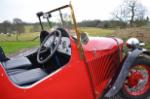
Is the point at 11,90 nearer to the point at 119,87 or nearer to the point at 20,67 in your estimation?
the point at 20,67

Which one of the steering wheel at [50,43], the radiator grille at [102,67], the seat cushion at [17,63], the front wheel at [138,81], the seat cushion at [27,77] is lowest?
the front wheel at [138,81]

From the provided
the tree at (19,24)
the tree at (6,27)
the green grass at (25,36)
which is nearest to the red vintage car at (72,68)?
the green grass at (25,36)

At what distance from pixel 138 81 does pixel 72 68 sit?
151cm

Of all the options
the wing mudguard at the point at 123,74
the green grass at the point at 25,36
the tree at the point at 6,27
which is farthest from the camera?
the tree at the point at 6,27

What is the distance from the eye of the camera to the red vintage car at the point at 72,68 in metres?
3.97

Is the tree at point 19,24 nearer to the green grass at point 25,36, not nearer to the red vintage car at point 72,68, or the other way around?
the green grass at point 25,36

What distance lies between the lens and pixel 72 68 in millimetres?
4137

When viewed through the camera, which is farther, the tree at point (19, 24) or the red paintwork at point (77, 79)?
the tree at point (19, 24)

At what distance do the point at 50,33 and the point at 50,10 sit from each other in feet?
1.17

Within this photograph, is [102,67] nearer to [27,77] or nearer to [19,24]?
[27,77]

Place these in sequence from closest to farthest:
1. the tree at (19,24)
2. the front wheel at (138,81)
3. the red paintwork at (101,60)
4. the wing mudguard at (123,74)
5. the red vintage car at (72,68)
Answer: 1. the red vintage car at (72,68)
2. the red paintwork at (101,60)
3. the wing mudguard at (123,74)
4. the front wheel at (138,81)
5. the tree at (19,24)

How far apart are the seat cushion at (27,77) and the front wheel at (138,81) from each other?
4.88 feet

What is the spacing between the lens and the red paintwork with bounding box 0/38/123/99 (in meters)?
3.82

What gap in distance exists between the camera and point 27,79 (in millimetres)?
4051
